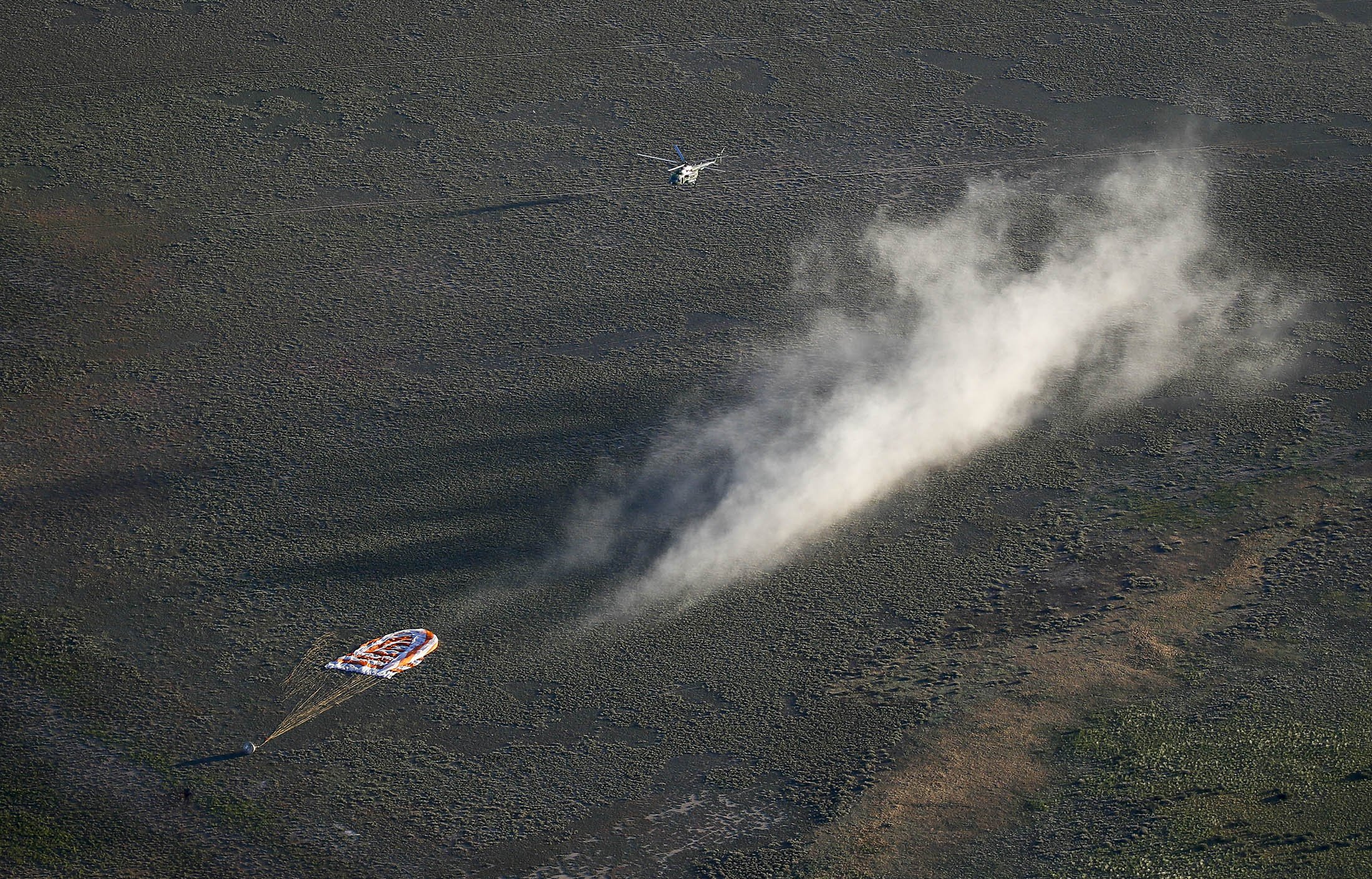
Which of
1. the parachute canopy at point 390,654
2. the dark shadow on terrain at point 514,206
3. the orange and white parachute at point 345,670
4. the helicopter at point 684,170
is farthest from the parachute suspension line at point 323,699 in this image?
the helicopter at point 684,170

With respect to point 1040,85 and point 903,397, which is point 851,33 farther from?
point 903,397

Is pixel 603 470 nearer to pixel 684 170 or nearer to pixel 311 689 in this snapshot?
pixel 311 689

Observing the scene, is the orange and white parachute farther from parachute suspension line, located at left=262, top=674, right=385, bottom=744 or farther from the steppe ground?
the steppe ground

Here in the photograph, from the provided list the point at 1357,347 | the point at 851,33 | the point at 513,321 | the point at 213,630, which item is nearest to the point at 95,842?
the point at 213,630

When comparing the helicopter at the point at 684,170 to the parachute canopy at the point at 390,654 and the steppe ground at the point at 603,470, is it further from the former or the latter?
the parachute canopy at the point at 390,654

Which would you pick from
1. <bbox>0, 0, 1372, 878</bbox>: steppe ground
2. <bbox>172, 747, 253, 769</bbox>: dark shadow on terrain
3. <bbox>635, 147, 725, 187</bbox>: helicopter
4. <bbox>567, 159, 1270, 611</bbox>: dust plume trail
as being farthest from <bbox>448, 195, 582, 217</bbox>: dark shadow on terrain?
<bbox>172, 747, 253, 769</bbox>: dark shadow on terrain

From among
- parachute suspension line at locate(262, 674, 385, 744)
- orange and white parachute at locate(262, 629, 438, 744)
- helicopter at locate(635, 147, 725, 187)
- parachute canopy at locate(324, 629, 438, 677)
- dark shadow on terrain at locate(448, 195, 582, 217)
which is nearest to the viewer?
parachute suspension line at locate(262, 674, 385, 744)
